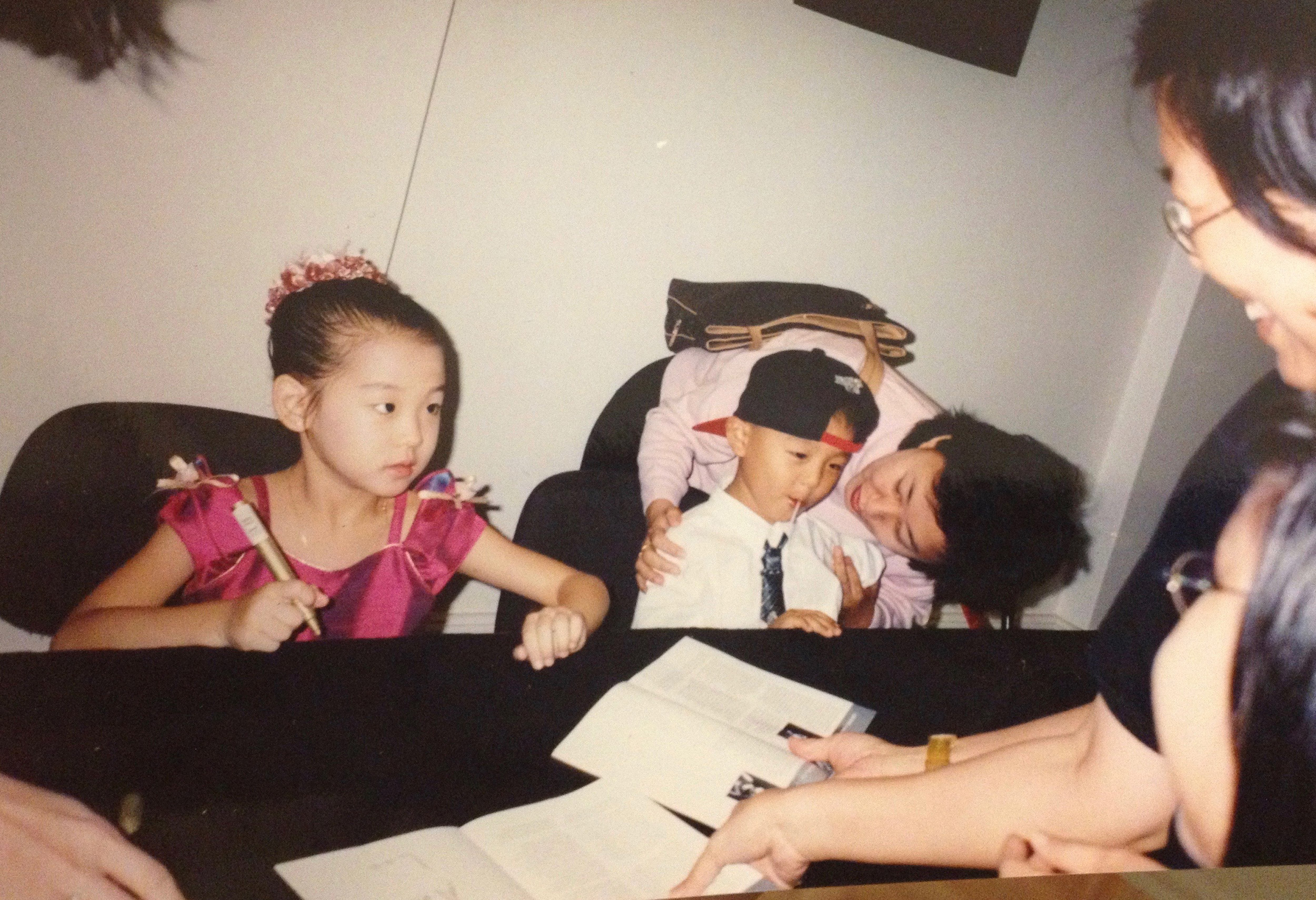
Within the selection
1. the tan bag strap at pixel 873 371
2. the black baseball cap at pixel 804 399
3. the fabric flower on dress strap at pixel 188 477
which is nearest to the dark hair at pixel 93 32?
the fabric flower on dress strap at pixel 188 477

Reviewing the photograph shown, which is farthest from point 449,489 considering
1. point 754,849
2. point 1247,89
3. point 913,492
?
point 1247,89

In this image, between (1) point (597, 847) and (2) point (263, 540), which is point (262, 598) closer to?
(2) point (263, 540)

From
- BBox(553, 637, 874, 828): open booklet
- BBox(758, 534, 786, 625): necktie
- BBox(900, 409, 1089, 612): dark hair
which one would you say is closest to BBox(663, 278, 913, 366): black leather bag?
BBox(900, 409, 1089, 612): dark hair

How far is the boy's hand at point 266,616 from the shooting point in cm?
82

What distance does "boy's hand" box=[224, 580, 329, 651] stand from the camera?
816mm

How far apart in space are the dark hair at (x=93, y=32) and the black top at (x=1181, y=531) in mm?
1141

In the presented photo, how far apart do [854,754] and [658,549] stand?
31 centimetres

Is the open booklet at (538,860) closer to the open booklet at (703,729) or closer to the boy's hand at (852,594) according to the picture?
the open booklet at (703,729)

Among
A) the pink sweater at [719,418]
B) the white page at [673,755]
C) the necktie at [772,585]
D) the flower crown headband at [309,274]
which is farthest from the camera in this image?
the necktie at [772,585]

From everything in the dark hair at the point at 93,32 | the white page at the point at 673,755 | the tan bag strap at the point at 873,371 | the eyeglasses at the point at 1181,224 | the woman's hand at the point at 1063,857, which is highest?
the eyeglasses at the point at 1181,224

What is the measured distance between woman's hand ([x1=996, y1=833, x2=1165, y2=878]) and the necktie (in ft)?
1.20

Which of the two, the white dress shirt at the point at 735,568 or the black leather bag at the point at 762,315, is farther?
the white dress shirt at the point at 735,568

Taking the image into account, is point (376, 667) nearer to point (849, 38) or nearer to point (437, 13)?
point (437, 13)

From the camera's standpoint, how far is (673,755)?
0.92 metres
